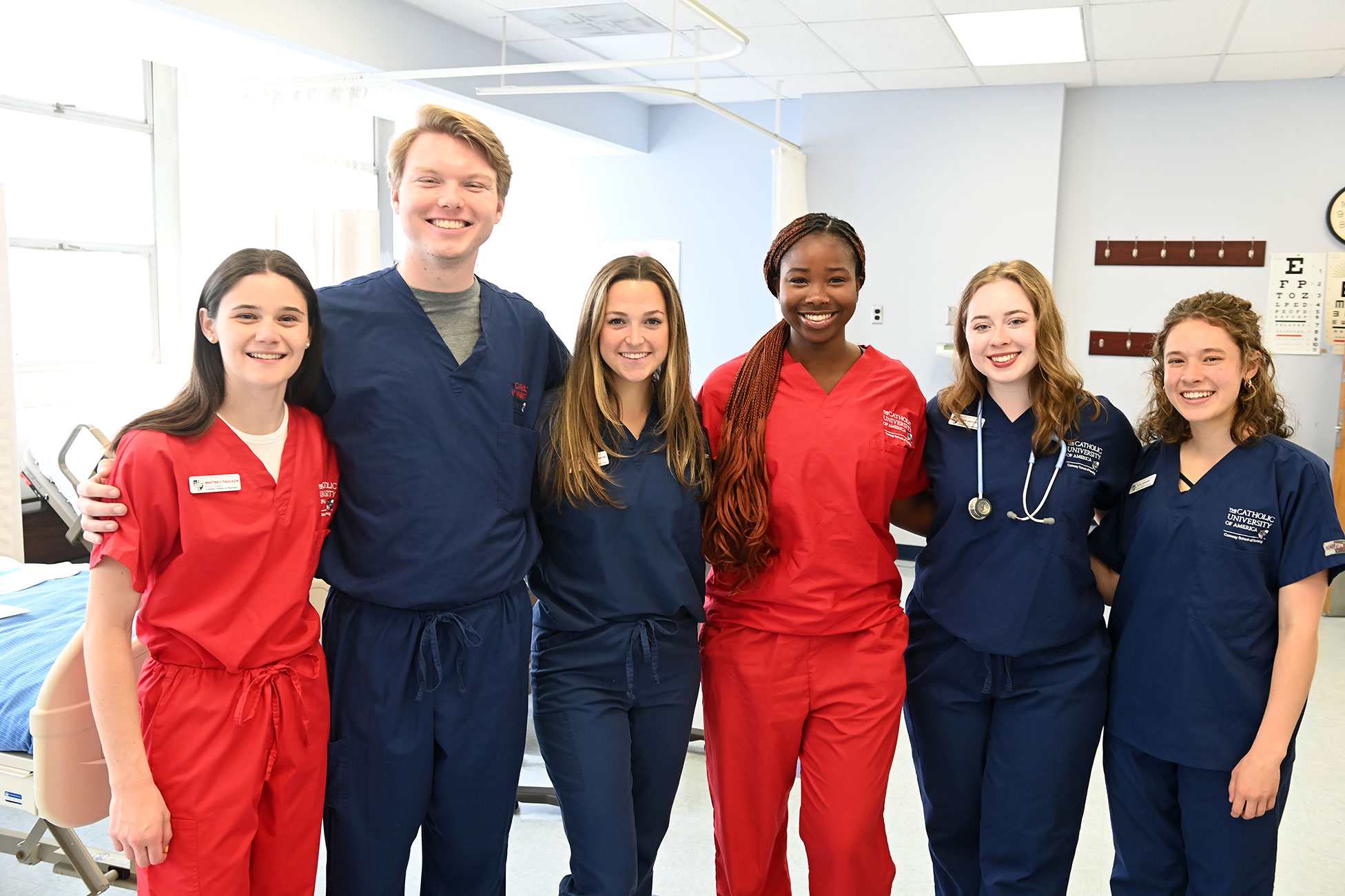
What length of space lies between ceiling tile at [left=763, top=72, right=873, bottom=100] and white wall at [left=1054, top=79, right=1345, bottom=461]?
124 cm

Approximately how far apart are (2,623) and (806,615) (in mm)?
2123

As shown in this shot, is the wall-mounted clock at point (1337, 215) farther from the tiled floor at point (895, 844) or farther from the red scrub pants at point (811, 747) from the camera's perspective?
the red scrub pants at point (811, 747)

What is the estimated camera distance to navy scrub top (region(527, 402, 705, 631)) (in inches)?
70.0

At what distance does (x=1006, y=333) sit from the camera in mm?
1849

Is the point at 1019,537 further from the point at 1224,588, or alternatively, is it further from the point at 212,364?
the point at 212,364

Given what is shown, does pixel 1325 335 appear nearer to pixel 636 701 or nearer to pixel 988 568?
pixel 988 568

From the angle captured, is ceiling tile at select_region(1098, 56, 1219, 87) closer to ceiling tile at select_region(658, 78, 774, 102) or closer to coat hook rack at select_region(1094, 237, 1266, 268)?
coat hook rack at select_region(1094, 237, 1266, 268)

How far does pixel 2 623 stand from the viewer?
255cm

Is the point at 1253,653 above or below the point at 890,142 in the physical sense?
below

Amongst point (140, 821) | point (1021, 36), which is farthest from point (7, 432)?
point (1021, 36)

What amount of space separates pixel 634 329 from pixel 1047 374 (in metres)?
0.79

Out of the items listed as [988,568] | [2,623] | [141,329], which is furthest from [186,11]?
[988,568]

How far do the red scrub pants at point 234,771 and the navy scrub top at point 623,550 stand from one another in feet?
1.49

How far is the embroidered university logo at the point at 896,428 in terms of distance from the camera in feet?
6.30
